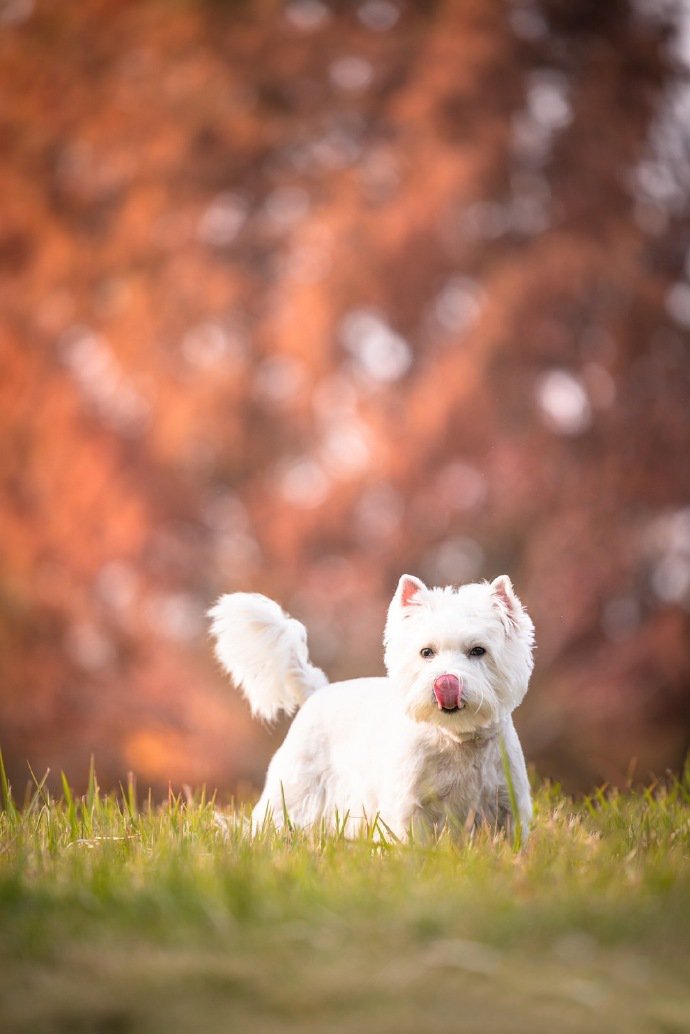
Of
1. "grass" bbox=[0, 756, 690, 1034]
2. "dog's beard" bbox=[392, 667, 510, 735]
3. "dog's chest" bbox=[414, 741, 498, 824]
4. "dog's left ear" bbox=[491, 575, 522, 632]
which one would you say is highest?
"dog's left ear" bbox=[491, 575, 522, 632]

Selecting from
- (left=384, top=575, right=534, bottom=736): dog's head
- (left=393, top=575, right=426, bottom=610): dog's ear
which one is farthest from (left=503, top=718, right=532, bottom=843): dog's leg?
(left=393, top=575, right=426, bottom=610): dog's ear

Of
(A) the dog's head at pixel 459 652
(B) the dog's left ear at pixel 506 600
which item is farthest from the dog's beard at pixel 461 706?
(B) the dog's left ear at pixel 506 600

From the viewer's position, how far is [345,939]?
2250 mm

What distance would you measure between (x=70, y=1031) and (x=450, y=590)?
2137 mm

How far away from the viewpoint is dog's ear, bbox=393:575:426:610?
12.1 feet

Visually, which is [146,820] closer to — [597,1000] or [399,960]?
[399,960]

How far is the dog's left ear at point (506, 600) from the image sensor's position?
3619 mm

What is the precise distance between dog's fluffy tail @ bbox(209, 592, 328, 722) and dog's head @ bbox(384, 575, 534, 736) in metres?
0.70

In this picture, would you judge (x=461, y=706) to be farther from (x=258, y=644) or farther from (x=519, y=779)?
(x=258, y=644)

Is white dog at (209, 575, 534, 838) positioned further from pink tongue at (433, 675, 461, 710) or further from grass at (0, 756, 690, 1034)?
grass at (0, 756, 690, 1034)

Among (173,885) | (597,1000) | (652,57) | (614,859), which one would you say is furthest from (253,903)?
(652,57)

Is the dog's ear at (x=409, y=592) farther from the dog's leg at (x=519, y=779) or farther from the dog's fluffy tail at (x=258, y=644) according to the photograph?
the dog's fluffy tail at (x=258, y=644)

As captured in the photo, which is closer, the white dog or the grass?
the grass

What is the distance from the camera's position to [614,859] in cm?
326
